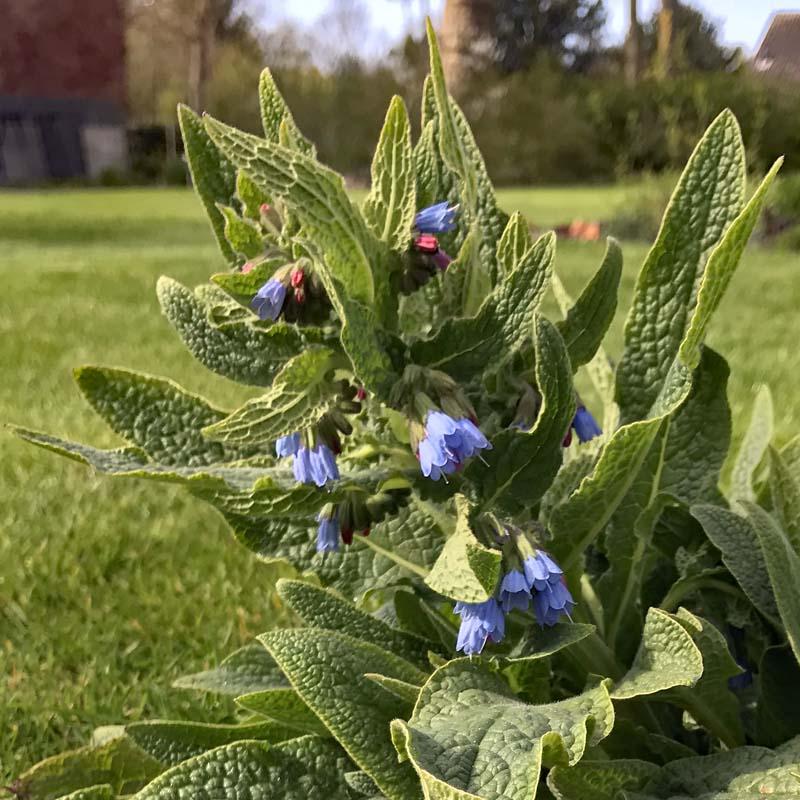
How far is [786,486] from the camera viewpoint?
3.36 ft

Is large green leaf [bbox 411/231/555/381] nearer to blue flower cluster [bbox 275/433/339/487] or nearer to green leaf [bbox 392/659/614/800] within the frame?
blue flower cluster [bbox 275/433/339/487]

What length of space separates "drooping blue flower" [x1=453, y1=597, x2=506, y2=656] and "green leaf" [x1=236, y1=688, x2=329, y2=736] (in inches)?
7.8

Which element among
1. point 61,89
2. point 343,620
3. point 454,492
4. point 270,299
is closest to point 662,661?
point 454,492

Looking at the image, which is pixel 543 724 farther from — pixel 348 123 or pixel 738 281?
pixel 348 123

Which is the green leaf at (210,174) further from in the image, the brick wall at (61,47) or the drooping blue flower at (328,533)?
the brick wall at (61,47)

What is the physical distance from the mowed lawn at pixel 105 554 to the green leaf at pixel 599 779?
697mm

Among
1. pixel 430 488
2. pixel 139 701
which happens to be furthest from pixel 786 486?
pixel 139 701

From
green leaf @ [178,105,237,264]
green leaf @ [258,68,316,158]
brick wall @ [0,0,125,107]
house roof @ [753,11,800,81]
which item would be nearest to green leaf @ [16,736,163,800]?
green leaf @ [178,105,237,264]

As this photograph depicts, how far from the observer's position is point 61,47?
1839cm

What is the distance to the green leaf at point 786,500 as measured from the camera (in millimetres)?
1017

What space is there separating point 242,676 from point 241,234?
0.50 meters

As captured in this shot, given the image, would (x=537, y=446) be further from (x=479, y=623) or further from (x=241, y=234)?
(x=241, y=234)

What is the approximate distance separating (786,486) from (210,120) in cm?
69

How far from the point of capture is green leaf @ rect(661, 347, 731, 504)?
99 centimetres
